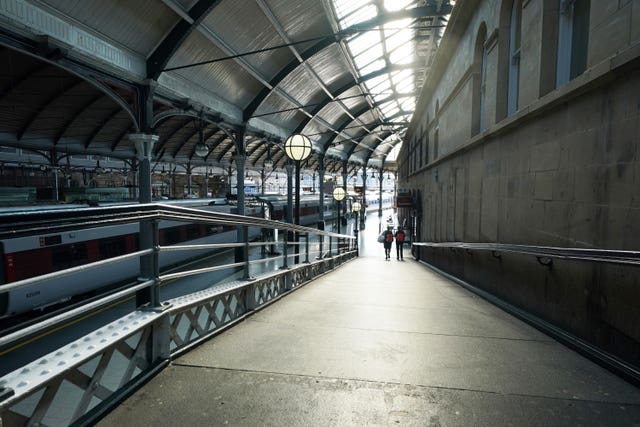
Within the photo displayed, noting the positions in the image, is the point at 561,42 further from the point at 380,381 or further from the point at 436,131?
the point at 436,131

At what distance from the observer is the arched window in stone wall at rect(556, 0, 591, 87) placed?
16.1ft

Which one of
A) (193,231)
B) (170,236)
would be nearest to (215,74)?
(170,236)

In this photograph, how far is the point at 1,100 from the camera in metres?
14.9

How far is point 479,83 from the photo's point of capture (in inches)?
386

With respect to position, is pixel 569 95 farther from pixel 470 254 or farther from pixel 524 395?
pixel 470 254

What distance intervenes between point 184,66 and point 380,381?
11.3 metres

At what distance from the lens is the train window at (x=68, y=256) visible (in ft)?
34.6

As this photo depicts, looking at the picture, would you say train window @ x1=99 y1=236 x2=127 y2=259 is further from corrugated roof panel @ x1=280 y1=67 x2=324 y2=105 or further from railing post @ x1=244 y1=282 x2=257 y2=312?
corrugated roof panel @ x1=280 y1=67 x2=324 y2=105

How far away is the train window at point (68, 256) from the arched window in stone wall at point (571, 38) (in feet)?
41.9

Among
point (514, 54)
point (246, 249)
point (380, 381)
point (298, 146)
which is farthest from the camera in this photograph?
point (298, 146)

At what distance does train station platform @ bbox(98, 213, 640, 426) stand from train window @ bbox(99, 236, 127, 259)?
10.4m

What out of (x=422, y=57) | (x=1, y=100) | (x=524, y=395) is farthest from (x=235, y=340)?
(x=422, y=57)

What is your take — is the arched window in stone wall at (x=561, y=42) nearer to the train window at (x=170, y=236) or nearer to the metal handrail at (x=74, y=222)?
the metal handrail at (x=74, y=222)

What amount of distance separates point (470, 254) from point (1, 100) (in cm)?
1872
